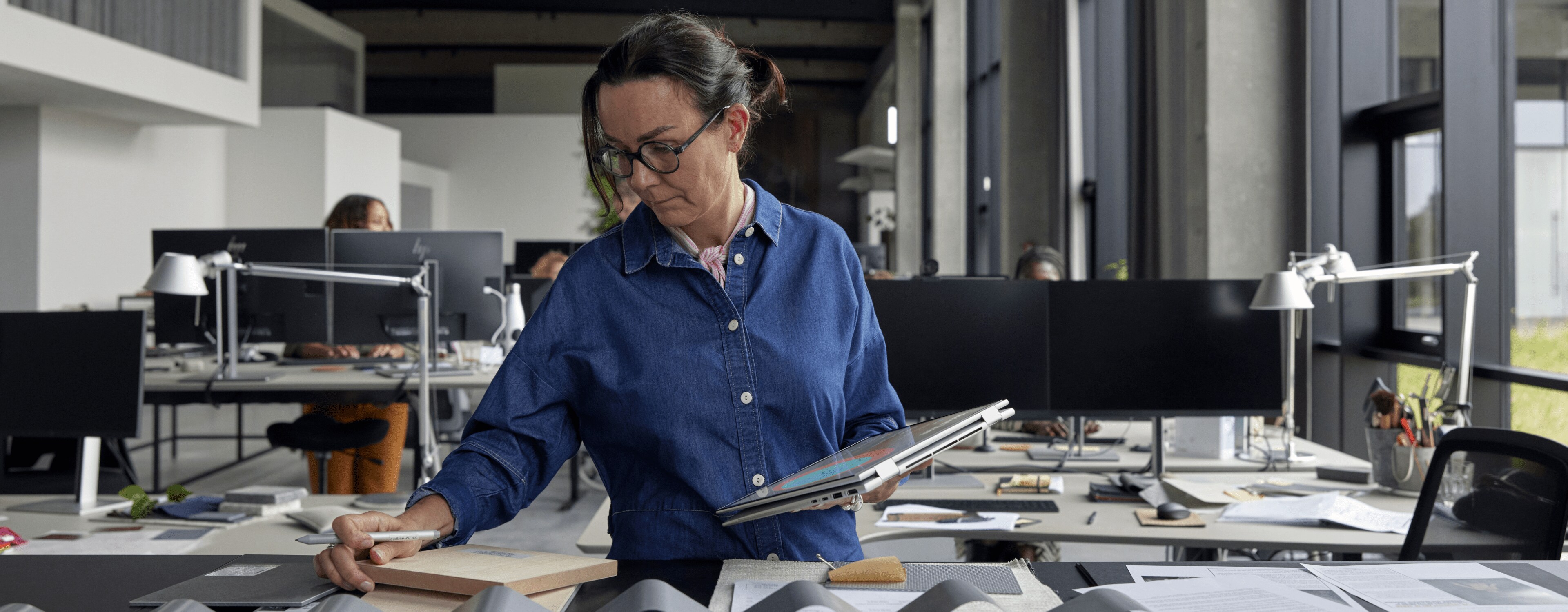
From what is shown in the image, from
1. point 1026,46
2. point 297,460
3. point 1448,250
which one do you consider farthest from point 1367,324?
point 297,460

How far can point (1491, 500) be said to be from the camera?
1628 mm

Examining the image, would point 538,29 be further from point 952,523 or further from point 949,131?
point 952,523

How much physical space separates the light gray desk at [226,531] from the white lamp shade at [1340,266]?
7.15 feet

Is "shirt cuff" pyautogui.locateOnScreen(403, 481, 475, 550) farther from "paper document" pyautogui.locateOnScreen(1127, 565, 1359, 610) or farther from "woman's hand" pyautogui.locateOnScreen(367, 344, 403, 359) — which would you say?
"woman's hand" pyautogui.locateOnScreen(367, 344, 403, 359)

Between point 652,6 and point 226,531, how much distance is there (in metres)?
11.2

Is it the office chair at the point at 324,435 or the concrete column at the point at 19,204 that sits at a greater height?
the concrete column at the point at 19,204

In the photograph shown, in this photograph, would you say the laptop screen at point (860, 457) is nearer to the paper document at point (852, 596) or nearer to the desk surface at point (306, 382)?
the paper document at point (852, 596)

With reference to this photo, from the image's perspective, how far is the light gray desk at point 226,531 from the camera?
71.9 inches

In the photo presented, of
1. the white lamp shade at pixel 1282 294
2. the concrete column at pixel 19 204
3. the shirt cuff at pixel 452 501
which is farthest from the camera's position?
the concrete column at pixel 19 204

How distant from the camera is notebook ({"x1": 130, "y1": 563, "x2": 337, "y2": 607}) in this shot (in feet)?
2.78

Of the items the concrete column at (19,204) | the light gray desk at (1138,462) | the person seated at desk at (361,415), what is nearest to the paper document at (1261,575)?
the light gray desk at (1138,462)

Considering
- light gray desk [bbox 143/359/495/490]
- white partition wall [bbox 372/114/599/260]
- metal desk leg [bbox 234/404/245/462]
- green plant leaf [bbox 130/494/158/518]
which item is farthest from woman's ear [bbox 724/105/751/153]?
white partition wall [bbox 372/114/599/260]

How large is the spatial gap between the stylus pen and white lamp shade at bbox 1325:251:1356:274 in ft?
7.02

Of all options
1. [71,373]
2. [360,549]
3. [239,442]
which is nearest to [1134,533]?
[360,549]
